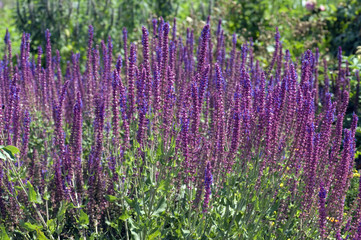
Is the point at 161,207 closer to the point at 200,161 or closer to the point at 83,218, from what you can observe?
the point at 200,161

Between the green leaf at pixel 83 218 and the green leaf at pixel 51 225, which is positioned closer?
the green leaf at pixel 51 225

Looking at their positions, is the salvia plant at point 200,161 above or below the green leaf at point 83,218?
above

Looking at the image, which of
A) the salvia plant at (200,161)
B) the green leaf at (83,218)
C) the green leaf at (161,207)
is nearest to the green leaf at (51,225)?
the salvia plant at (200,161)

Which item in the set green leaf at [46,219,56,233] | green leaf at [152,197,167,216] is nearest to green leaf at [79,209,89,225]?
green leaf at [46,219,56,233]

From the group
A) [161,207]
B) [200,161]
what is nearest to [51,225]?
[161,207]

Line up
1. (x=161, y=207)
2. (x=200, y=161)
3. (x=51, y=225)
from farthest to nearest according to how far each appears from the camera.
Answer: (x=200, y=161)
(x=161, y=207)
(x=51, y=225)

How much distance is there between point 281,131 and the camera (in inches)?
164

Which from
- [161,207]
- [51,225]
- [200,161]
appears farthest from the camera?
[200,161]

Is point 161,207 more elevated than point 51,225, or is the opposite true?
point 161,207

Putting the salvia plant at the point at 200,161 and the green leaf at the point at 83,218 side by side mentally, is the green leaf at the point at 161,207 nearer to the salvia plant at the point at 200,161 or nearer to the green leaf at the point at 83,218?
the salvia plant at the point at 200,161

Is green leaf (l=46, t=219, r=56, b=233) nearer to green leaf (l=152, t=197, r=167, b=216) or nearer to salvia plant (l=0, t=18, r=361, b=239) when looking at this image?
salvia plant (l=0, t=18, r=361, b=239)

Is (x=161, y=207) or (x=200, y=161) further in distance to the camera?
(x=200, y=161)

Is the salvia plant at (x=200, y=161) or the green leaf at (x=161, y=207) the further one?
the green leaf at (x=161, y=207)

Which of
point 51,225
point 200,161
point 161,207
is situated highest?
point 200,161
